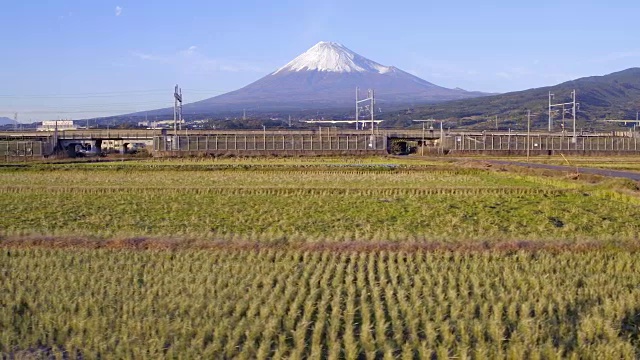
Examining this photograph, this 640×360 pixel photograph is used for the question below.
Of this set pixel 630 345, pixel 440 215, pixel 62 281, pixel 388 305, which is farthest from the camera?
pixel 440 215

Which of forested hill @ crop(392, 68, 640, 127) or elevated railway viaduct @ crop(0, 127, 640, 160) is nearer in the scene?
elevated railway viaduct @ crop(0, 127, 640, 160)

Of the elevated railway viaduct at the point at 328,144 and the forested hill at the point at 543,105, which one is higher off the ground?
the forested hill at the point at 543,105

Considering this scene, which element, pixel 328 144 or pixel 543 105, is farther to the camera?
pixel 543 105

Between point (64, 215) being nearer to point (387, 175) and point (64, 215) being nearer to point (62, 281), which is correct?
point (62, 281)

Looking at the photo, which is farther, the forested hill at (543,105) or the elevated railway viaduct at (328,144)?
the forested hill at (543,105)

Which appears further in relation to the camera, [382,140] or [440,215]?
[382,140]

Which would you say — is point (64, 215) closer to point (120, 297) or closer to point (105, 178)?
point (120, 297)

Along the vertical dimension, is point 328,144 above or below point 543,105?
below

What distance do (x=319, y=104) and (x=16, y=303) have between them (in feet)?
550

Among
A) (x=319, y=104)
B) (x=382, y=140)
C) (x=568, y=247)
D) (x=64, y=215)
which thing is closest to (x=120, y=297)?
(x=568, y=247)

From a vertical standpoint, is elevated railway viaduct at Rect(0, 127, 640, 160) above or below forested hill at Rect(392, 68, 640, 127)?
below

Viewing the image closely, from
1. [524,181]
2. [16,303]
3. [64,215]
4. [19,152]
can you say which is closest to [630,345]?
[16,303]

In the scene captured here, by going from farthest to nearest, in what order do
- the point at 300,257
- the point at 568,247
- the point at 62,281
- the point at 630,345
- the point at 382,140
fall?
the point at 382,140
the point at 568,247
the point at 300,257
the point at 62,281
the point at 630,345

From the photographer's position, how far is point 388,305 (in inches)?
249
